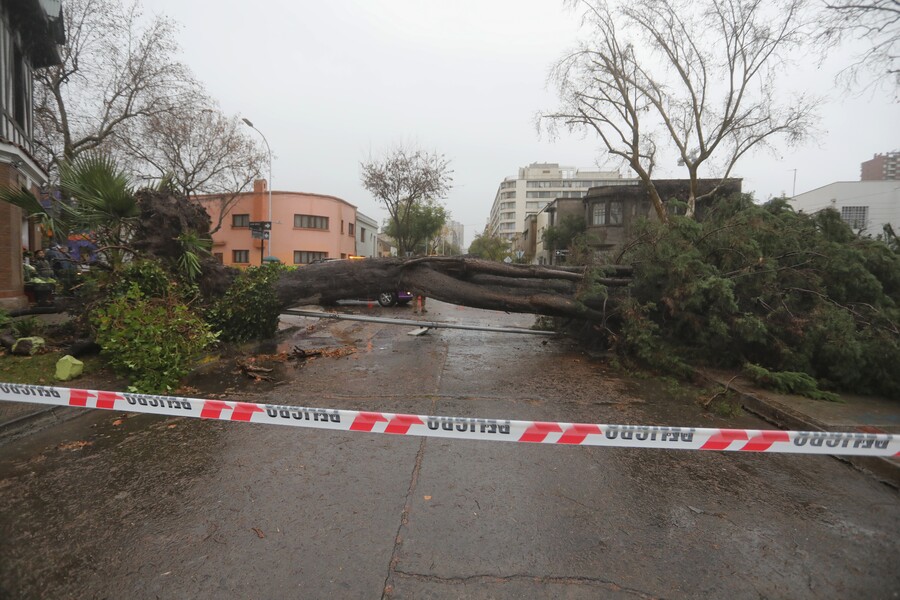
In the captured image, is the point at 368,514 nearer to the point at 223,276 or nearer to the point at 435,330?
the point at 223,276

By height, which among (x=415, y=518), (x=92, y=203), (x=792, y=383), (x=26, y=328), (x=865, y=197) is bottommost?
(x=415, y=518)

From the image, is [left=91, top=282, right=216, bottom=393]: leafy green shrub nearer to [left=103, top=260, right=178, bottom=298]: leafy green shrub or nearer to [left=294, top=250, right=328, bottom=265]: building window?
[left=103, top=260, right=178, bottom=298]: leafy green shrub

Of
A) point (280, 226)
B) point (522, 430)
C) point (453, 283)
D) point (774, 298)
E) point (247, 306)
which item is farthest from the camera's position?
point (280, 226)

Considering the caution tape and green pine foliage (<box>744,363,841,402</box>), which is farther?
green pine foliage (<box>744,363,841,402</box>)

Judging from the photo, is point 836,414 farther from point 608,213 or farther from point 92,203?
point 608,213

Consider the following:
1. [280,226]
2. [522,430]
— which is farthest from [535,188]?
[522,430]

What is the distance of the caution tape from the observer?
252 centimetres

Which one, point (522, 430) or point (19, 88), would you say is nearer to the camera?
point (522, 430)

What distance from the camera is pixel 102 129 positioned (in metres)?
19.2

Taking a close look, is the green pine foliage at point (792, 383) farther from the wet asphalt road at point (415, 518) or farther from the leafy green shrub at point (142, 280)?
the leafy green shrub at point (142, 280)

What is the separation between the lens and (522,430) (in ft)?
8.86

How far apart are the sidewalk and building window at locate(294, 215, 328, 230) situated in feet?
114

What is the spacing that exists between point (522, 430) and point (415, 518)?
34.4 inches

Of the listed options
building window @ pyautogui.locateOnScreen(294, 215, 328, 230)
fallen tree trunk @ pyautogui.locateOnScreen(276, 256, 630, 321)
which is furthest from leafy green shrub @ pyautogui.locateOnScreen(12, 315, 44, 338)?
building window @ pyautogui.locateOnScreen(294, 215, 328, 230)
